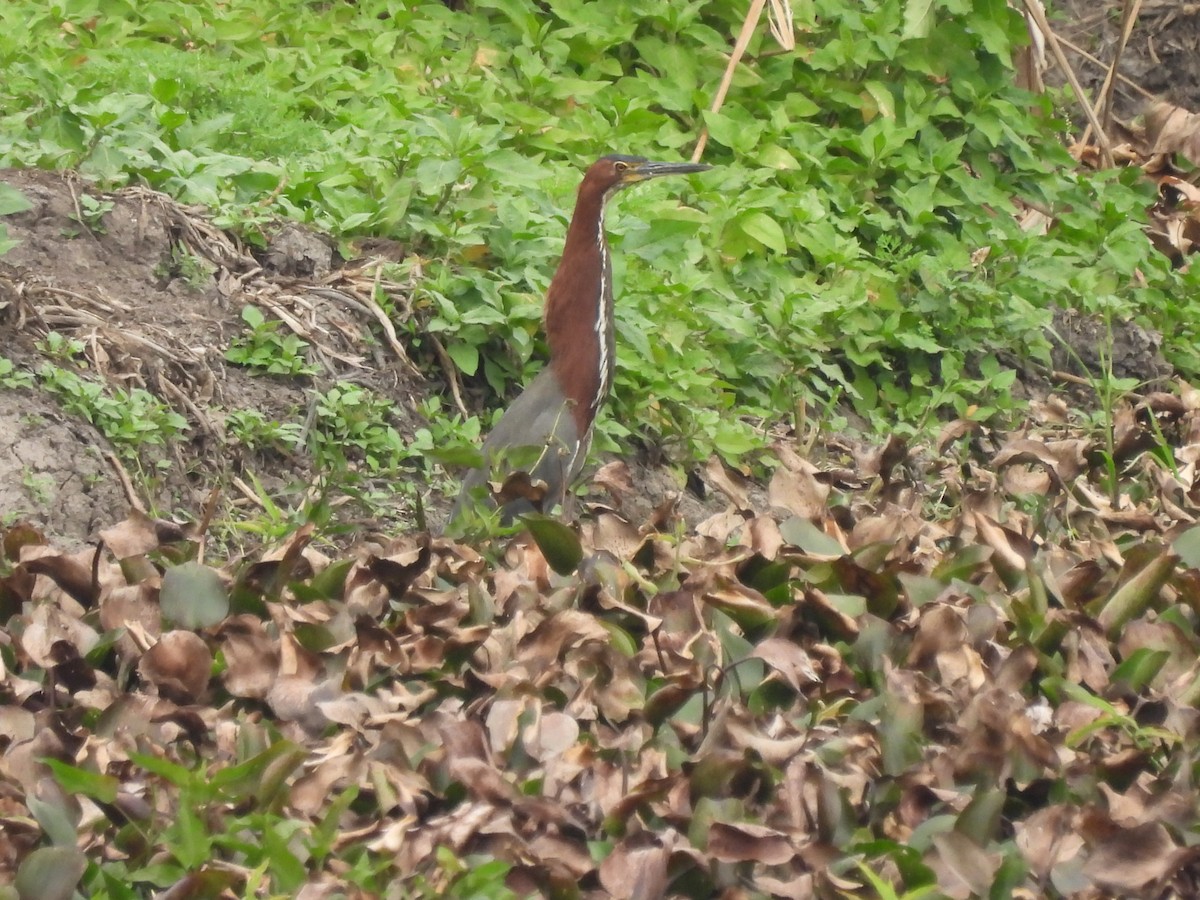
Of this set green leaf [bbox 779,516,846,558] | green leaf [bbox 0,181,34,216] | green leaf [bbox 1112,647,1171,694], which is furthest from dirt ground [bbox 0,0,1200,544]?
green leaf [bbox 1112,647,1171,694]

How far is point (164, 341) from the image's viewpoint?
5227mm

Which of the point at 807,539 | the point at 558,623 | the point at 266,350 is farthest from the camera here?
the point at 266,350

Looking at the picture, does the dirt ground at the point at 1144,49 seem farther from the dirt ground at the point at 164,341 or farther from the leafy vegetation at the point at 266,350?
the leafy vegetation at the point at 266,350

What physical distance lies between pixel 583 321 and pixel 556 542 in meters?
2.11

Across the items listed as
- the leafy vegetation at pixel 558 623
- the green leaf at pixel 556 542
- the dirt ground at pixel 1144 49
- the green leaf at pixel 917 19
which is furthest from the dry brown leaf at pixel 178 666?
the dirt ground at pixel 1144 49

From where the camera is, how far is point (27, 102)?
620 cm

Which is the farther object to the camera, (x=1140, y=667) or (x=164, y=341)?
(x=164, y=341)

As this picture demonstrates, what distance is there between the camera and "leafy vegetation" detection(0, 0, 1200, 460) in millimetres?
5895

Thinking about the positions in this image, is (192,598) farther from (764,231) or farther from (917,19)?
(917,19)

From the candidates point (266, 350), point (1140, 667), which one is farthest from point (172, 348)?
point (1140, 667)

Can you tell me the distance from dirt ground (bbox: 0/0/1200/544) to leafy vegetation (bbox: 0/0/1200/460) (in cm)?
16

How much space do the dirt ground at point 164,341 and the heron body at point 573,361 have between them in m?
0.37

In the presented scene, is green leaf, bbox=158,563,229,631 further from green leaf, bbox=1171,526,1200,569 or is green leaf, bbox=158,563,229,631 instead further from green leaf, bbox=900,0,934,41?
green leaf, bbox=900,0,934,41

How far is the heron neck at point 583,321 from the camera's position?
539 cm
